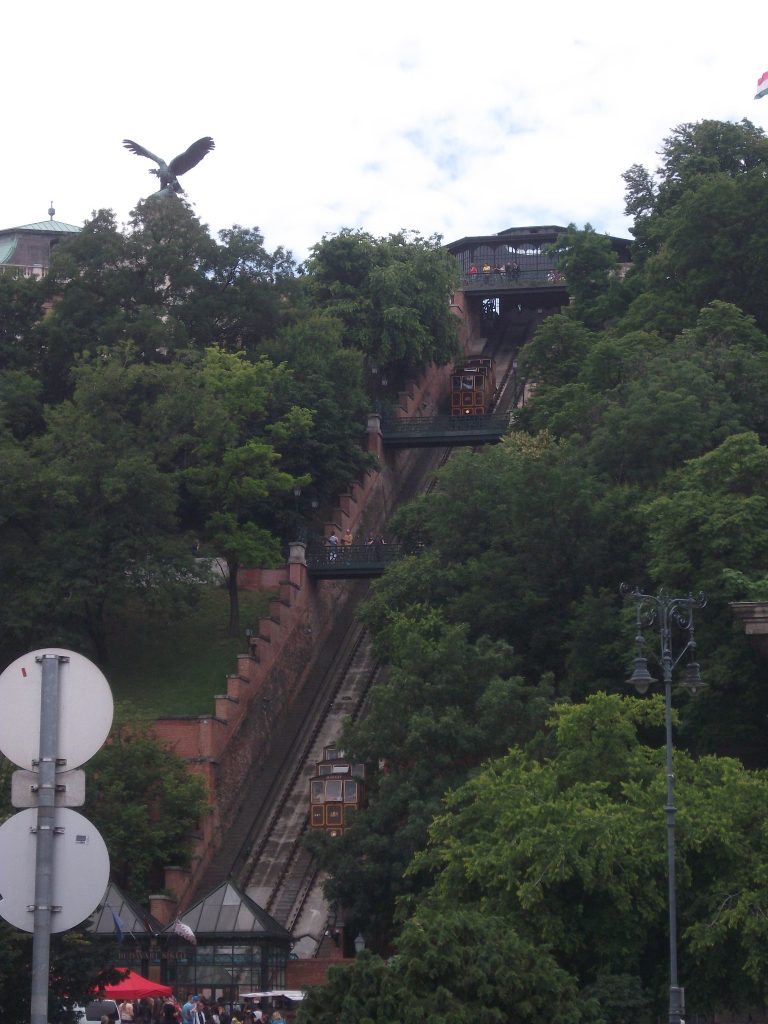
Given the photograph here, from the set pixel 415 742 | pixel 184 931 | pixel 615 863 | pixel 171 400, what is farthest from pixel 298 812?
pixel 615 863

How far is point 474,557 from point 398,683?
29.9ft

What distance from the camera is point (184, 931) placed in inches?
1508

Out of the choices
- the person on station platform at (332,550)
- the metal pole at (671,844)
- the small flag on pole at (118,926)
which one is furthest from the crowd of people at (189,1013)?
the person on station platform at (332,550)

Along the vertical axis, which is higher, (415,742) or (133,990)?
(415,742)

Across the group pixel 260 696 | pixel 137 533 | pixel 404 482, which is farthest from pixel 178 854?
pixel 404 482

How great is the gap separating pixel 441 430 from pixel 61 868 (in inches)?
2463

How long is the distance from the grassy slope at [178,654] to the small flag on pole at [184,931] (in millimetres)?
9874

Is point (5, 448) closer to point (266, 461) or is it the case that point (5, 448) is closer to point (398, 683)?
point (266, 461)

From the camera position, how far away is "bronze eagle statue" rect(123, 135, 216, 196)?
246ft

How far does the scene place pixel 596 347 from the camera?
5784cm

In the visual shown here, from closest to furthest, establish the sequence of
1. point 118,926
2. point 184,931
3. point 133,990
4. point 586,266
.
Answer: point 133,990 < point 118,926 < point 184,931 < point 586,266

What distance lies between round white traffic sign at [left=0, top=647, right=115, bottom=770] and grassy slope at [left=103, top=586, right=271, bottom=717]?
40071 millimetres

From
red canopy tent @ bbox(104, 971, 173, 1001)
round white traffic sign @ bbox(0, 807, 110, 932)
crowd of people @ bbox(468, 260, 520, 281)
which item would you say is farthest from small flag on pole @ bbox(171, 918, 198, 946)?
crowd of people @ bbox(468, 260, 520, 281)

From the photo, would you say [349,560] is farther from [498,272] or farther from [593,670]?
[498,272]
